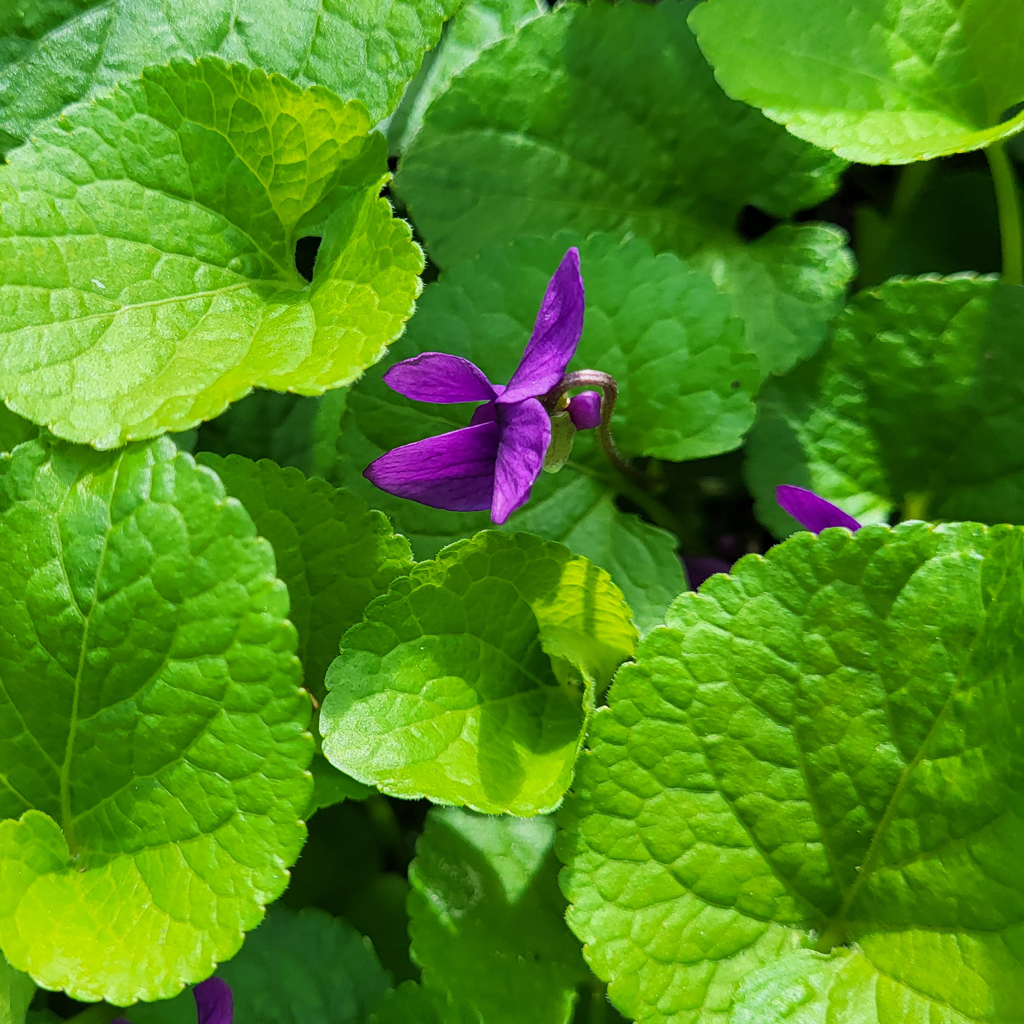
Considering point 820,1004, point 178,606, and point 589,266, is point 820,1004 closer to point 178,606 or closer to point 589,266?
point 178,606

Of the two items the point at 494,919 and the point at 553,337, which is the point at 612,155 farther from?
the point at 494,919

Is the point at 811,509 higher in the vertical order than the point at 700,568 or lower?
higher

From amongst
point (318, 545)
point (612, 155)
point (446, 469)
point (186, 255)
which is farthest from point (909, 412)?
point (186, 255)

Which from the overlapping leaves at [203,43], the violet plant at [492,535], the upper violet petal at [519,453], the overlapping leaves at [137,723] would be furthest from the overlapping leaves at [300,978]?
the overlapping leaves at [203,43]

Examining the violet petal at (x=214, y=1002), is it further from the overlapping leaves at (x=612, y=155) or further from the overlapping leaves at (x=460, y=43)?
the overlapping leaves at (x=460, y=43)

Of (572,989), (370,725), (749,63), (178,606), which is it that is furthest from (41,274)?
(572,989)

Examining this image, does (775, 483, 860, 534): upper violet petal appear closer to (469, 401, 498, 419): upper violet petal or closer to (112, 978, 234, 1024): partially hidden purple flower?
(469, 401, 498, 419): upper violet petal

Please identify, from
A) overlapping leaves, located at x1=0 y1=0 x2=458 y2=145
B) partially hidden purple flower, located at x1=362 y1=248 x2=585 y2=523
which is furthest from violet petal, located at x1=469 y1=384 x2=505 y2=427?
overlapping leaves, located at x1=0 y1=0 x2=458 y2=145
